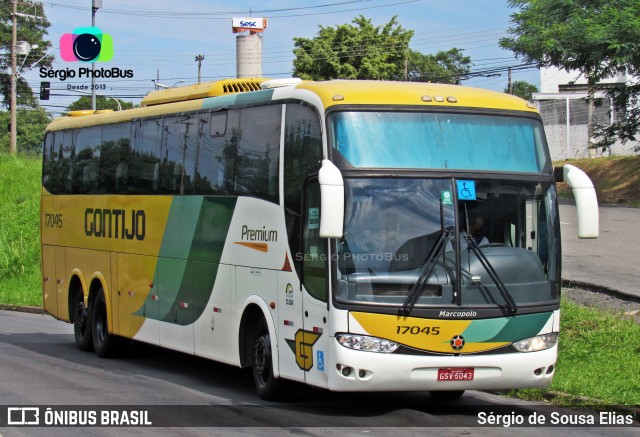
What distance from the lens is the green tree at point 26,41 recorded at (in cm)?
7056

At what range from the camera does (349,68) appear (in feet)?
194

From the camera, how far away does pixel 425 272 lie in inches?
410

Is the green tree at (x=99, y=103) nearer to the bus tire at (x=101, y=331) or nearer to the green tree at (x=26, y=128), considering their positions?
the green tree at (x=26, y=128)

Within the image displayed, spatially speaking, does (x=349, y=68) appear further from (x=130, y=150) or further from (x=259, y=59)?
(x=130, y=150)

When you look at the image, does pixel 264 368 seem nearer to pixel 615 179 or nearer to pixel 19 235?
pixel 19 235

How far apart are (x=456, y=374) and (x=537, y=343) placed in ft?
3.31

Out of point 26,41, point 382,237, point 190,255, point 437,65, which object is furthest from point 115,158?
point 437,65

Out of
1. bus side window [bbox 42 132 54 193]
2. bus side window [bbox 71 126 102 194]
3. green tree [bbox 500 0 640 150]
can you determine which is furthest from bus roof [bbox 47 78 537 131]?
green tree [bbox 500 0 640 150]

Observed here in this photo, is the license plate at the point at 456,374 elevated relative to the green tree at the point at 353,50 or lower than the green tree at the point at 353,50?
lower

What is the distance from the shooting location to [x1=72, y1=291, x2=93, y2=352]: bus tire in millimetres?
18172

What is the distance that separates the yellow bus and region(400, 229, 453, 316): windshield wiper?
0.05 feet

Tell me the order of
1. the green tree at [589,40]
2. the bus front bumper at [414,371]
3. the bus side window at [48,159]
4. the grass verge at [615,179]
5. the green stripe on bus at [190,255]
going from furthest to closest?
the grass verge at [615,179] → the green tree at [589,40] → the bus side window at [48,159] → the green stripe on bus at [190,255] → the bus front bumper at [414,371]

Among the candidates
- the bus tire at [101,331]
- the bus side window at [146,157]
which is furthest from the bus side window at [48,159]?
the bus side window at [146,157]

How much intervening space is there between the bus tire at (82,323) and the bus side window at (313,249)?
26.2ft
